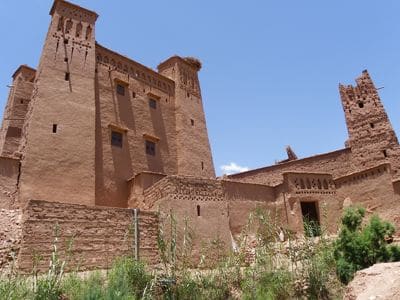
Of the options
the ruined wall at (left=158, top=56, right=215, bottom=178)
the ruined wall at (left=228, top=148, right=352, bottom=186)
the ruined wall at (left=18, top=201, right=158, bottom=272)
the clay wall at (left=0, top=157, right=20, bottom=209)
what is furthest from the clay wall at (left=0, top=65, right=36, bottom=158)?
the ruined wall at (left=228, top=148, right=352, bottom=186)

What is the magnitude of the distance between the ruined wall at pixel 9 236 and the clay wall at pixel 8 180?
156 cm

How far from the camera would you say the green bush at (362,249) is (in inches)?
440

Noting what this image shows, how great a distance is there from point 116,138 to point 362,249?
11017 mm


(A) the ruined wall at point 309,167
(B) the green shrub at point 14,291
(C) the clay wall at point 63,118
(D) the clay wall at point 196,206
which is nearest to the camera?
(B) the green shrub at point 14,291

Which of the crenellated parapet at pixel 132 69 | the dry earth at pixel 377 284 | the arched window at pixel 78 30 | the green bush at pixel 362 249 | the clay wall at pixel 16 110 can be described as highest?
the arched window at pixel 78 30

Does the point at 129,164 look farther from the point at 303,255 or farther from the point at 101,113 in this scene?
the point at 303,255

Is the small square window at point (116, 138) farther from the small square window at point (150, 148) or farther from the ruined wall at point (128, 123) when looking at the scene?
the small square window at point (150, 148)

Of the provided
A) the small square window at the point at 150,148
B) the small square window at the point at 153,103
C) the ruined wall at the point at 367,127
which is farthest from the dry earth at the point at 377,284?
the small square window at the point at 153,103

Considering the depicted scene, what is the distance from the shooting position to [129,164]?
17.7 m

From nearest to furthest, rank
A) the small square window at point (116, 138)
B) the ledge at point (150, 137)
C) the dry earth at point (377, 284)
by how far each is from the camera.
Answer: the dry earth at point (377, 284)
the small square window at point (116, 138)
the ledge at point (150, 137)

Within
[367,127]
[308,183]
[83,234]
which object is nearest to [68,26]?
[83,234]

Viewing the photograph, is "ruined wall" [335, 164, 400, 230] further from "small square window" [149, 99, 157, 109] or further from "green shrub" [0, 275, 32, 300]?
"green shrub" [0, 275, 32, 300]

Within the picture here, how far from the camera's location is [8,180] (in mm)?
14008

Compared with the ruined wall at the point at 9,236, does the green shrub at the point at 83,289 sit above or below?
below
